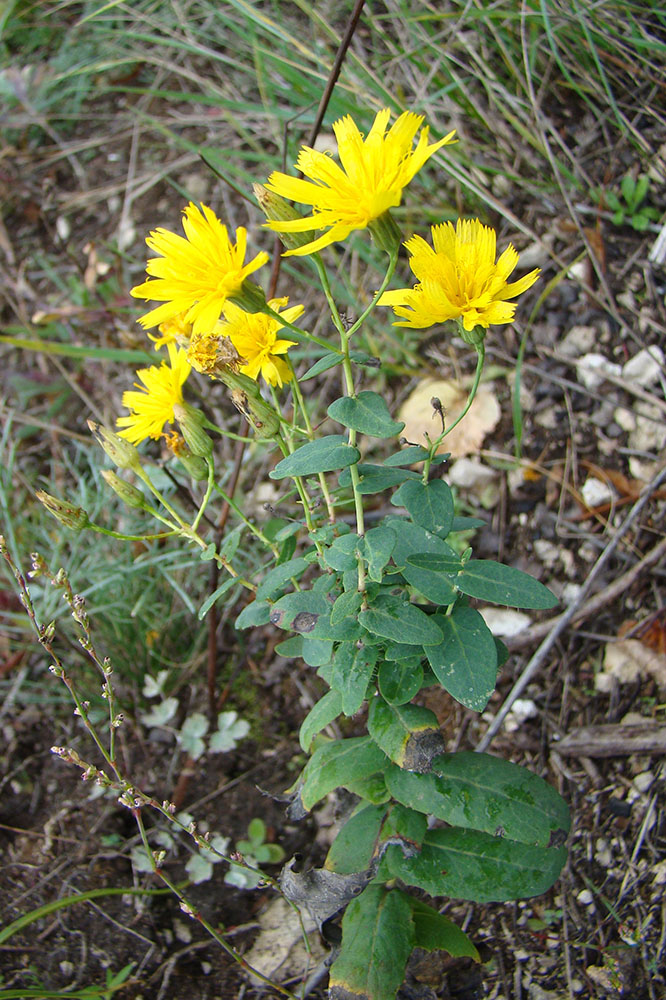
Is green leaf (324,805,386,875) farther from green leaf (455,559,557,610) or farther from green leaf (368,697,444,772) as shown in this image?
green leaf (455,559,557,610)

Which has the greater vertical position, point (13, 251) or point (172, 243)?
point (172, 243)

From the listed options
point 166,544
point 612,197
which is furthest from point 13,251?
point 612,197

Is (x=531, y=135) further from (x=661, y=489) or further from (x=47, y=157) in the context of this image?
(x=47, y=157)

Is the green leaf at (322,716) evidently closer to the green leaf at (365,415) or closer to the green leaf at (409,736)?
the green leaf at (409,736)

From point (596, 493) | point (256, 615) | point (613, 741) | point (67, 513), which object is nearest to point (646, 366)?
point (596, 493)

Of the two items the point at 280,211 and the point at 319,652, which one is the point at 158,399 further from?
the point at 319,652
